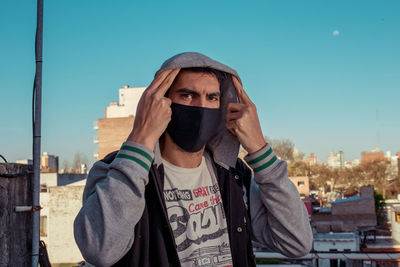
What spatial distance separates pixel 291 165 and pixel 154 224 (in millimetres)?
67798

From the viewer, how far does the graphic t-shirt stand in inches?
68.9

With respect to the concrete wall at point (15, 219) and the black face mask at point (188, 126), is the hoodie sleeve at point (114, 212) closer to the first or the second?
the black face mask at point (188, 126)

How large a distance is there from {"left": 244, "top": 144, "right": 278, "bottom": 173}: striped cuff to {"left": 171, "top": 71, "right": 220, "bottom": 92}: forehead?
1.38ft

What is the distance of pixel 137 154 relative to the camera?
1.56 metres

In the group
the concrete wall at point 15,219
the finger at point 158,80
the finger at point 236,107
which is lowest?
the concrete wall at point 15,219

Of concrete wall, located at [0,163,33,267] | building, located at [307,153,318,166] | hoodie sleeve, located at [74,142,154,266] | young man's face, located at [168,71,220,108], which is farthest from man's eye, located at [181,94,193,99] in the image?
building, located at [307,153,318,166]

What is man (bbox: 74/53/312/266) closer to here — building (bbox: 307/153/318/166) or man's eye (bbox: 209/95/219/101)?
man's eye (bbox: 209/95/219/101)

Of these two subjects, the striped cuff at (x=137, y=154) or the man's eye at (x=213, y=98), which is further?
the man's eye at (x=213, y=98)

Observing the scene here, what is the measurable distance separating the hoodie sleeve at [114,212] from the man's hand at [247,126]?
521 mm

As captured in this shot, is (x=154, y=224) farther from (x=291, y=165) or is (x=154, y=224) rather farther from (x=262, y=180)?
(x=291, y=165)

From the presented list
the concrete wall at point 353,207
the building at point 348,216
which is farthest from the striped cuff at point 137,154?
the concrete wall at point 353,207

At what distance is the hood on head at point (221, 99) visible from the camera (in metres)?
1.87

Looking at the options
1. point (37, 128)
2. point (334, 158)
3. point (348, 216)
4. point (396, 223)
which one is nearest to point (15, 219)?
point (37, 128)

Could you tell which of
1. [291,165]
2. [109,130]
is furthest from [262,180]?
[291,165]
